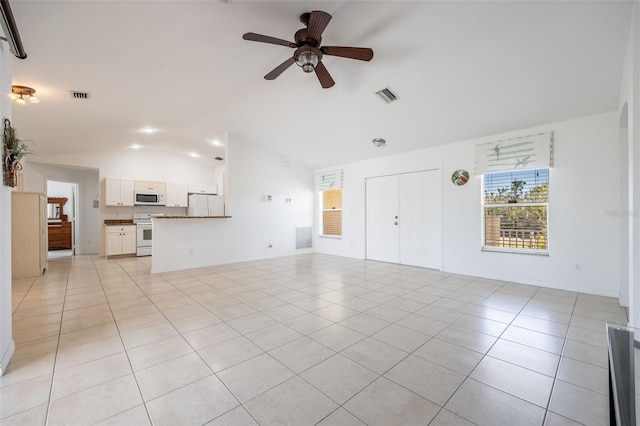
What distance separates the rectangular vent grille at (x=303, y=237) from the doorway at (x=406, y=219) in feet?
6.63

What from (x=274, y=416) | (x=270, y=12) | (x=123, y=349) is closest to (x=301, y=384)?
(x=274, y=416)

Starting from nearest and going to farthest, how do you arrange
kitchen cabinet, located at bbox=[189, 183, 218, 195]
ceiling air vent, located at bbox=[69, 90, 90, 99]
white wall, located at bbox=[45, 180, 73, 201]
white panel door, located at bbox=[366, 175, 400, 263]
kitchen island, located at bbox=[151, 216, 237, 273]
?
ceiling air vent, located at bbox=[69, 90, 90, 99] < kitchen island, located at bbox=[151, 216, 237, 273] < white panel door, located at bbox=[366, 175, 400, 263] < kitchen cabinet, located at bbox=[189, 183, 218, 195] < white wall, located at bbox=[45, 180, 73, 201]

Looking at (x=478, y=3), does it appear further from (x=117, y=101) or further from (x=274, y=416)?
(x=117, y=101)

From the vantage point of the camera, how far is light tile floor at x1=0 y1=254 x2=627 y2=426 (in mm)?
1584

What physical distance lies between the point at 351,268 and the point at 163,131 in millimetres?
5214

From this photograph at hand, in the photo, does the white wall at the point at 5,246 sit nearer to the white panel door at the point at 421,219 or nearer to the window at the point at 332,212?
the white panel door at the point at 421,219

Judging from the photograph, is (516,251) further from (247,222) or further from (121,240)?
(121,240)

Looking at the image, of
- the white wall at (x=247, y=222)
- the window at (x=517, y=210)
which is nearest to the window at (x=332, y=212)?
the white wall at (x=247, y=222)

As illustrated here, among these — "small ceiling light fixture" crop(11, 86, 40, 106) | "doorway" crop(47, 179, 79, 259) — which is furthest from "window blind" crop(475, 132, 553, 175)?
"doorway" crop(47, 179, 79, 259)

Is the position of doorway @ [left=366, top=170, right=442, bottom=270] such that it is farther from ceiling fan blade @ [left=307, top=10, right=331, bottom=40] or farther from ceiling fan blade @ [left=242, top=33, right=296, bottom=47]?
ceiling fan blade @ [left=242, top=33, right=296, bottom=47]

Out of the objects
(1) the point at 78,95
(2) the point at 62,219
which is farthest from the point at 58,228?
(1) the point at 78,95

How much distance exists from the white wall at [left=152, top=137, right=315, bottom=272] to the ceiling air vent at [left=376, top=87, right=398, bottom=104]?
3854 millimetres

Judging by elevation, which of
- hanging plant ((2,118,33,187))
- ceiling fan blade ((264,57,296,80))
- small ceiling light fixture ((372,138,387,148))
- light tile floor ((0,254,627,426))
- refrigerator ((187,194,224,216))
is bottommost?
light tile floor ((0,254,627,426))

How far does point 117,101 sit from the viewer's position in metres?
4.00
